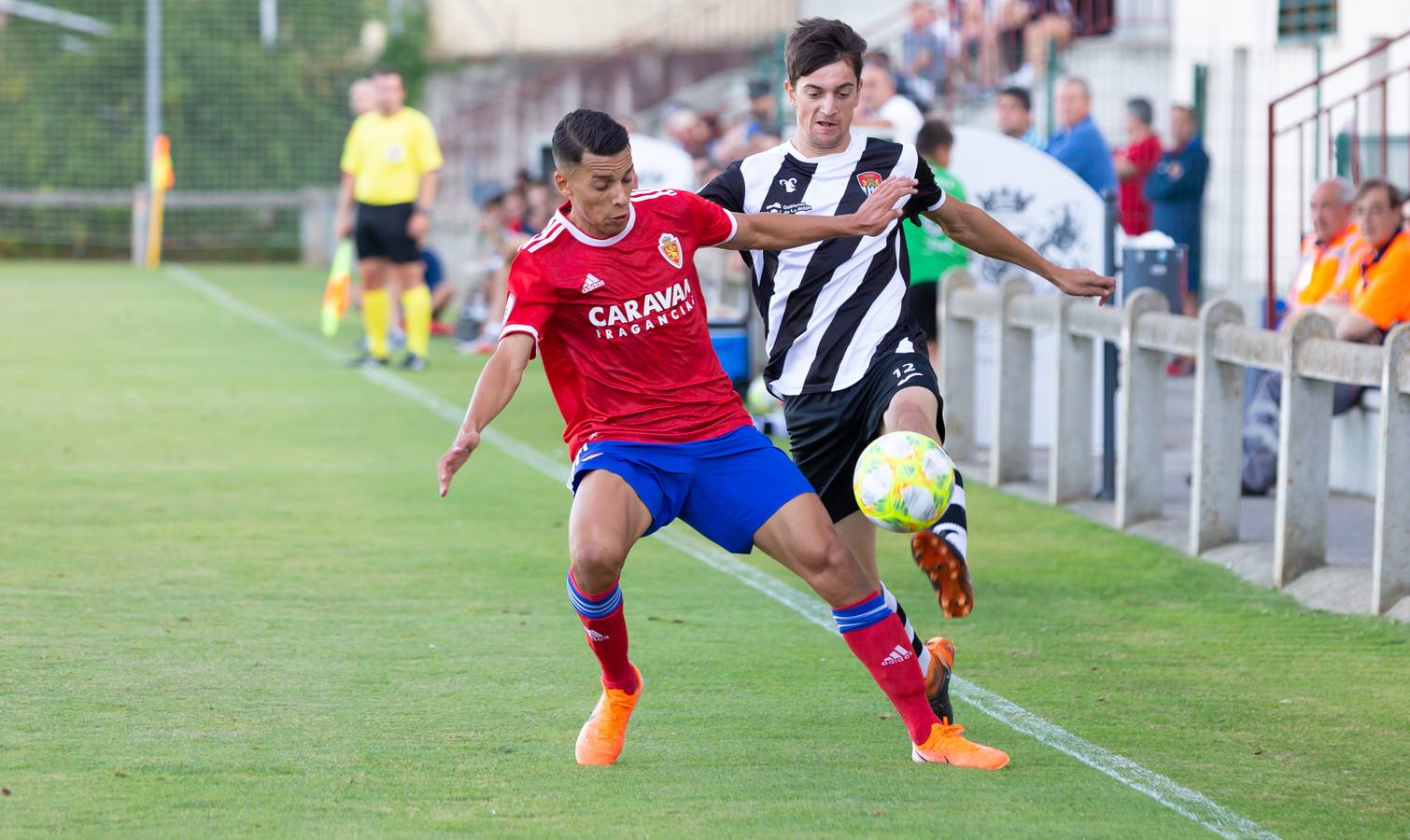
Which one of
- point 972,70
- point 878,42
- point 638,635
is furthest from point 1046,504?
point 878,42

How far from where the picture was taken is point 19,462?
38.8ft

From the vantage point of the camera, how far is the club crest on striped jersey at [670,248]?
218 inches

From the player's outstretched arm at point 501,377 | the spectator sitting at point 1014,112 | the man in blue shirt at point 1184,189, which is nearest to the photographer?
the player's outstretched arm at point 501,377

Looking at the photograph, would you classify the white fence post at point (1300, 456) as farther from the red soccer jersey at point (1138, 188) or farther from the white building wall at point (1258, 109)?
the red soccer jersey at point (1138, 188)

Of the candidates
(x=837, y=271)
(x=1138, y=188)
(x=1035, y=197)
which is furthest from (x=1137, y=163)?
(x=837, y=271)

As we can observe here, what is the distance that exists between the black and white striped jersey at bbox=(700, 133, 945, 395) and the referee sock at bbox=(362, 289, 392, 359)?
1150cm

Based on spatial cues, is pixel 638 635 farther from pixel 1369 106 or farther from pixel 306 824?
pixel 1369 106

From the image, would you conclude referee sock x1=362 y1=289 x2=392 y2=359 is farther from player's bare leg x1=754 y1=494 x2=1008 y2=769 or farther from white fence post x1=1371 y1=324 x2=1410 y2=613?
player's bare leg x1=754 y1=494 x2=1008 y2=769

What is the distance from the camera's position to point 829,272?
6258mm

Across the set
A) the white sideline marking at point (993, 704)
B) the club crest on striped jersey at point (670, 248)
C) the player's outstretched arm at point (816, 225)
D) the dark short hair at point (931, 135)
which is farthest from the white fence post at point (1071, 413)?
the club crest on striped jersey at point (670, 248)

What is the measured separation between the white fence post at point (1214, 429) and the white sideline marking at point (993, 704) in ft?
6.87

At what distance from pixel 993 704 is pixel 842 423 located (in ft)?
3.45

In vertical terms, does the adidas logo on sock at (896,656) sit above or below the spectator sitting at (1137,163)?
below

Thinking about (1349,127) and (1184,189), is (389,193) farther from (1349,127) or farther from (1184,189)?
(1349,127)
